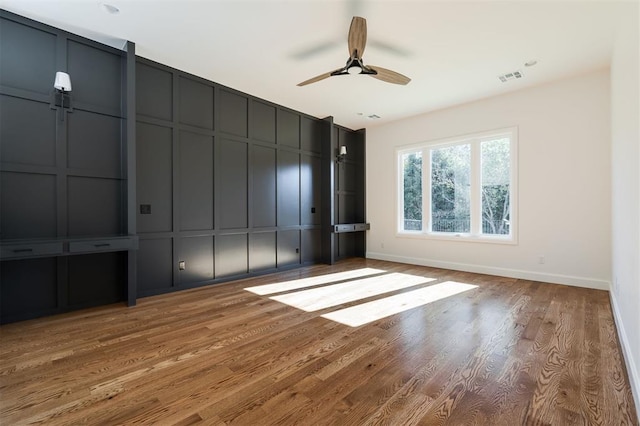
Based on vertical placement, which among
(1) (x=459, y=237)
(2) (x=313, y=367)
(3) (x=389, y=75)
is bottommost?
(2) (x=313, y=367)

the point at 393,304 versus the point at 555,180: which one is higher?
the point at 555,180

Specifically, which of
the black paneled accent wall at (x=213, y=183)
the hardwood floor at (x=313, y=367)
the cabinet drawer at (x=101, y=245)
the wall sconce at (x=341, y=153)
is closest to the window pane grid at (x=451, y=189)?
the wall sconce at (x=341, y=153)

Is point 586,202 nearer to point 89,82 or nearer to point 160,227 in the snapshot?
point 160,227

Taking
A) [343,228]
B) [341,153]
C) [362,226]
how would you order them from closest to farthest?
[343,228] < [341,153] < [362,226]

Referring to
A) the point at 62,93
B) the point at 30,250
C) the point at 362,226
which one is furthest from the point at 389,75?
the point at 30,250

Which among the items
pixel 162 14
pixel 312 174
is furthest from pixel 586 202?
pixel 162 14

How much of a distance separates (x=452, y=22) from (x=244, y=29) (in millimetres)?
2224

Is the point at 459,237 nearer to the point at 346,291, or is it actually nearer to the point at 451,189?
the point at 451,189

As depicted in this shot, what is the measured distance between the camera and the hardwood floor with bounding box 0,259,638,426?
5.25 ft

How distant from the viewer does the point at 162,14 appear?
292 cm

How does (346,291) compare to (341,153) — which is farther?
(341,153)

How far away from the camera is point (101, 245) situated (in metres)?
3.06

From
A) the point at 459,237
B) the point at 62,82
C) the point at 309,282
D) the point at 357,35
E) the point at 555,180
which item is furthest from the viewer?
the point at 459,237

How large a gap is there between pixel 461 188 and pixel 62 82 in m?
6.04
